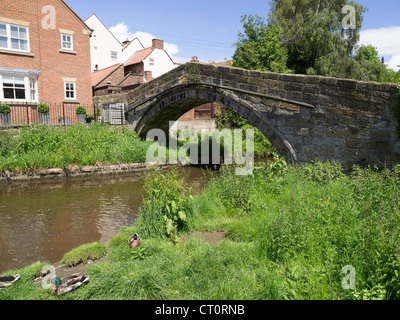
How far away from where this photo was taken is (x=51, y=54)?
17.7 metres

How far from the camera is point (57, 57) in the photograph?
18000 mm

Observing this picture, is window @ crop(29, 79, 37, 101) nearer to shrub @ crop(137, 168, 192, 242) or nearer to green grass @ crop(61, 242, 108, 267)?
shrub @ crop(137, 168, 192, 242)

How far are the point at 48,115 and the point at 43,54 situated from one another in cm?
361

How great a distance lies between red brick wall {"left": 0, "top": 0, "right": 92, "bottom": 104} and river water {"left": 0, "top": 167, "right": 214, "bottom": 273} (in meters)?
8.69

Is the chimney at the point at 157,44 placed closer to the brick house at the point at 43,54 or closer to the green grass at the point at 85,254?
the brick house at the point at 43,54

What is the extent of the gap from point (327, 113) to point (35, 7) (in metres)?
17.1

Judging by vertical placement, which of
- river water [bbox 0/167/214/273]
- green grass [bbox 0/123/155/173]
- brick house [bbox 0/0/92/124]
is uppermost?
brick house [bbox 0/0/92/124]

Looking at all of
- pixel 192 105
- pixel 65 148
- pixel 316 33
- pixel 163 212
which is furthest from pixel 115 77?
pixel 163 212

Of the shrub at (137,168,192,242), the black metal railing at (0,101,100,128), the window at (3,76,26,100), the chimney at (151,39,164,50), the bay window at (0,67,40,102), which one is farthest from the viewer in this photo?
the chimney at (151,39,164,50)

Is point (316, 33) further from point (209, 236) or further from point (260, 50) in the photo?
point (209, 236)

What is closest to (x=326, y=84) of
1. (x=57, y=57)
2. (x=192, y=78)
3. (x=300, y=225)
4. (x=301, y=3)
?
(x=300, y=225)

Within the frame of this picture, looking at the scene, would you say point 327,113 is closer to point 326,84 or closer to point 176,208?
point 326,84

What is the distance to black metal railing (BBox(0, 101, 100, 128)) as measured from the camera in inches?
602

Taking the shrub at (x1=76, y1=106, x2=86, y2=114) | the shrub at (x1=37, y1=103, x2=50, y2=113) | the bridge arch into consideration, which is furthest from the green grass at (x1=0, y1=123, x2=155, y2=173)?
the shrub at (x1=37, y1=103, x2=50, y2=113)
